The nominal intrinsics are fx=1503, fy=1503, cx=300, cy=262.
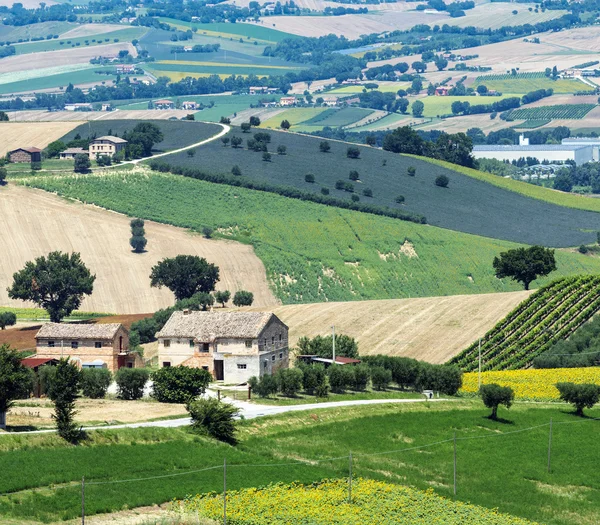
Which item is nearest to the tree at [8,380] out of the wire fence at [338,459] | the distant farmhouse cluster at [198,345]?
the wire fence at [338,459]

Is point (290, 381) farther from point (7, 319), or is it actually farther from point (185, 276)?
point (185, 276)

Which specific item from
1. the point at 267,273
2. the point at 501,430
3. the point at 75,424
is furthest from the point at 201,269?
the point at 75,424

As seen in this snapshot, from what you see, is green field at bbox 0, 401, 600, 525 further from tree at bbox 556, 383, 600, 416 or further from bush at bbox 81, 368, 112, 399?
bush at bbox 81, 368, 112, 399

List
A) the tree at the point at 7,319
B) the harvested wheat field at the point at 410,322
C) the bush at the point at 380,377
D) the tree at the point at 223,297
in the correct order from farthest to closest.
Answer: the tree at the point at 223,297 → the tree at the point at 7,319 → the harvested wheat field at the point at 410,322 → the bush at the point at 380,377

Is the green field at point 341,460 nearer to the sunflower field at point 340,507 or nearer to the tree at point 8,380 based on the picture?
the sunflower field at point 340,507

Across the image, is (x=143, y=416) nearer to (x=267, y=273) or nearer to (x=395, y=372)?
(x=395, y=372)

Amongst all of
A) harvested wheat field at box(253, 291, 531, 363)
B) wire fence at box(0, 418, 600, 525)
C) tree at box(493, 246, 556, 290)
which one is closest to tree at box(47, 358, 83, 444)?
wire fence at box(0, 418, 600, 525)
